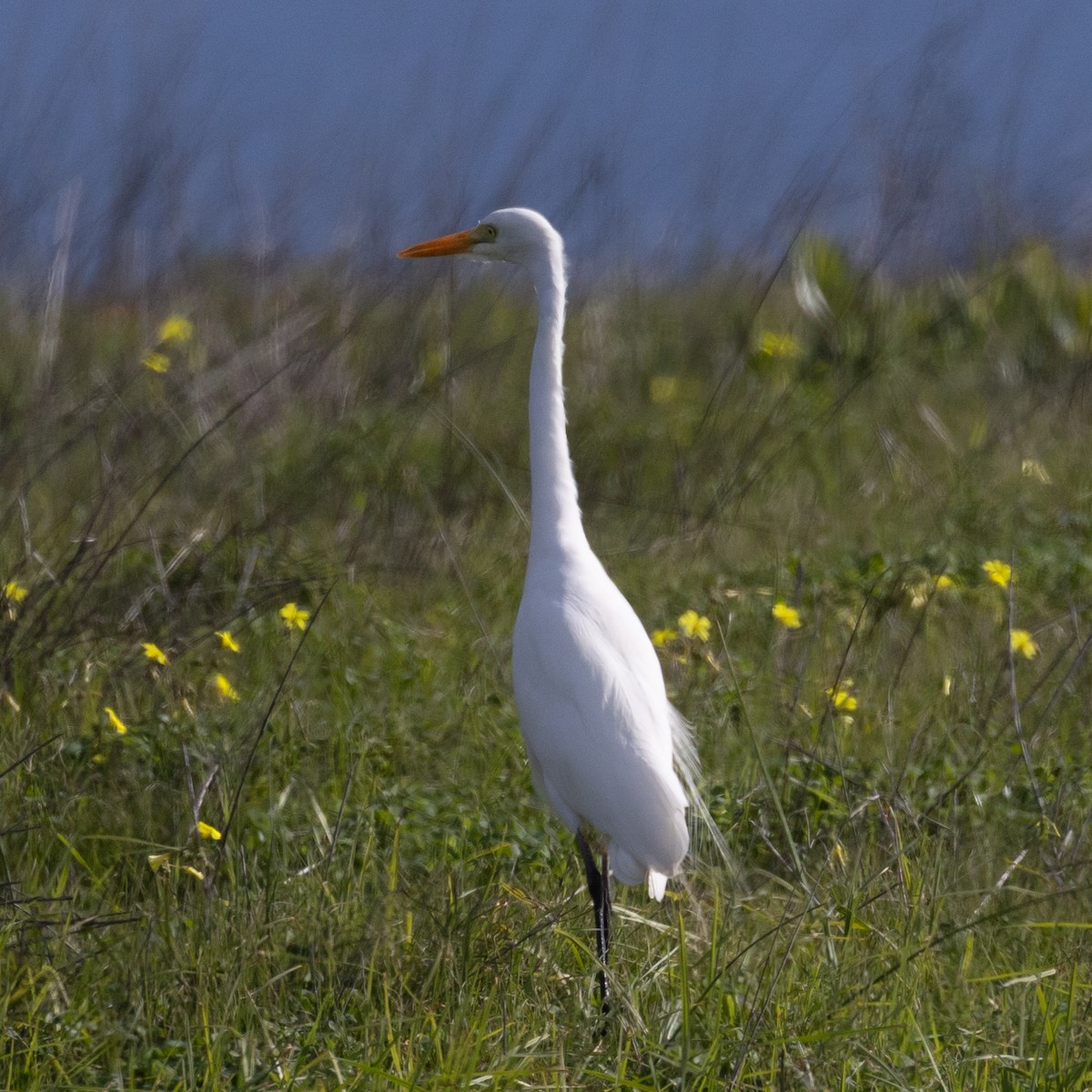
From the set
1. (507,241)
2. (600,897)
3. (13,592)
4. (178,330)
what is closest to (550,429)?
(507,241)

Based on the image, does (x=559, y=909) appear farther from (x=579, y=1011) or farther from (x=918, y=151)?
(x=918, y=151)

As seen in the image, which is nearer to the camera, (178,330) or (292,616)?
(292,616)

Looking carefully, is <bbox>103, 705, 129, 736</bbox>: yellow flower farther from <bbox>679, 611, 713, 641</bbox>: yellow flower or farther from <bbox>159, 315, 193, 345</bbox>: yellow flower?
<bbox>159, 315, 193, 345</bbox>: yellow flower

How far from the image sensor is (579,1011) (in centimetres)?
211

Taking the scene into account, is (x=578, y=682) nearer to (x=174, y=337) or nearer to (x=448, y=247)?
(x=448, y=247)

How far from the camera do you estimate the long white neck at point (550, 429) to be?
2502 mm

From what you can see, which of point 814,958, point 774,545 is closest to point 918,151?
point 774,545

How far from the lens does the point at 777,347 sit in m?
5.96

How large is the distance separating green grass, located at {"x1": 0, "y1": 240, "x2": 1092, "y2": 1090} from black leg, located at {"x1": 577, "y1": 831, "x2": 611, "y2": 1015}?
55mm

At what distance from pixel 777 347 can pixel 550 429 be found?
3.61 meters

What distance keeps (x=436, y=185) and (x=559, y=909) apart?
398 cm

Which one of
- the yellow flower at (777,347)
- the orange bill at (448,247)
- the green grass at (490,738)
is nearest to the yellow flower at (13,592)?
the green grass at (490,738)

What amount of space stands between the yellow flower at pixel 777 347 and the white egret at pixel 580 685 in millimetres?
3386

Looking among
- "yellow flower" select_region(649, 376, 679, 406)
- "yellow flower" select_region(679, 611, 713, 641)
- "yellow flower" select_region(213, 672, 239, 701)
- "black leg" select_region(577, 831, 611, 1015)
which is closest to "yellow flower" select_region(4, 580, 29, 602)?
"yellow flower" select_region(213, 672, 239, 701)
